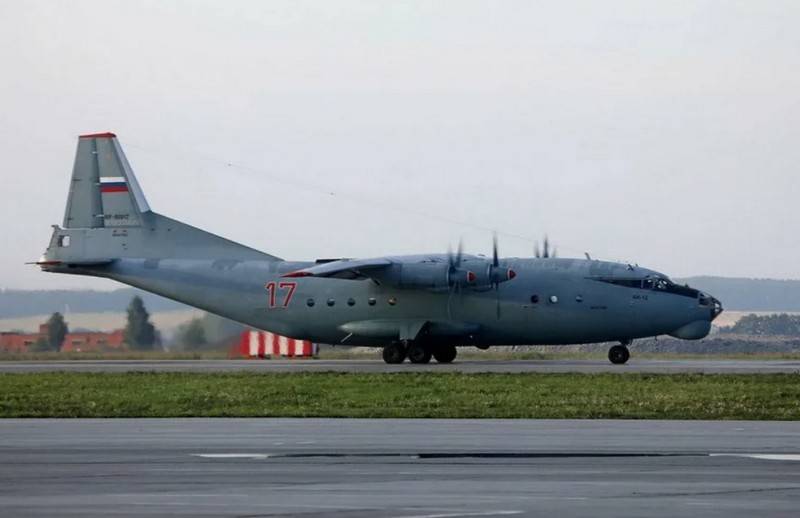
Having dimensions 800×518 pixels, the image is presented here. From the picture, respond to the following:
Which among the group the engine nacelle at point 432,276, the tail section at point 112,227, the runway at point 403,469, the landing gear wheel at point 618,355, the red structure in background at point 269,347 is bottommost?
the runway at point 403,469

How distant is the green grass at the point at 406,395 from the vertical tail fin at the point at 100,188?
12.8m

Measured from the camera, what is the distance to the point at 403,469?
1530cm

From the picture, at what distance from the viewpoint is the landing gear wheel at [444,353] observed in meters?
50.1

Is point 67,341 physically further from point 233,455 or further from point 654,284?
point 233,455

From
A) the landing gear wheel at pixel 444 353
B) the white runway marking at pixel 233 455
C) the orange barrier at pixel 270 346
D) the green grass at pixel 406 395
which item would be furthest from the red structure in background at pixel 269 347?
the white runway marking at pixel 233 455

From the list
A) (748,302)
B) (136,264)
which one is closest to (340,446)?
(136,264)

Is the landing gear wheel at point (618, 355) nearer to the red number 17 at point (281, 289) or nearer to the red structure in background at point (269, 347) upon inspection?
the red number 17 at point (281, 289)

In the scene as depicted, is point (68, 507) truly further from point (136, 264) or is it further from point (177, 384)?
point (136, 264)

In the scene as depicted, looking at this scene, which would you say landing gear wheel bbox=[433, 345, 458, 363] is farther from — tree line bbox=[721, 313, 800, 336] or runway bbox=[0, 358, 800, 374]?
tree line bbox=[721, 313, 800, 336]

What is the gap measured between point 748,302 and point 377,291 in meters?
64.5

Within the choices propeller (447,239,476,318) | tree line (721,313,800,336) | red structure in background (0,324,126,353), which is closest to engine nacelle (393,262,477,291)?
propeller (447,239,476,318)

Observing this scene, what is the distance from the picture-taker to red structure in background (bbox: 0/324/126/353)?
5541 centimetres

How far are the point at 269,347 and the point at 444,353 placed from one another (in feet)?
31.2

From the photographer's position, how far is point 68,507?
40.4ft
